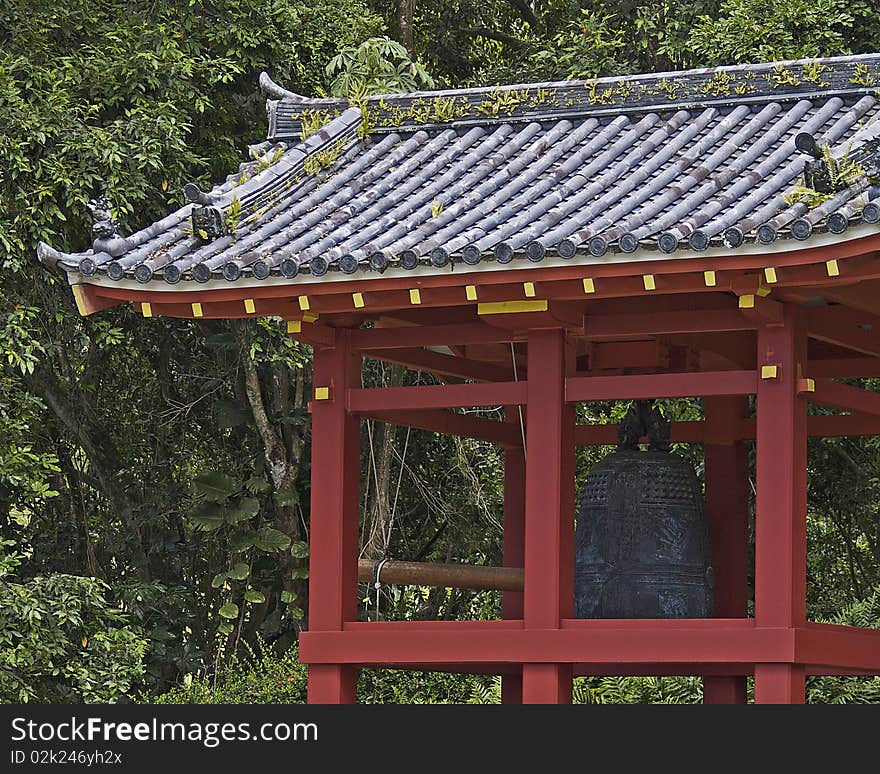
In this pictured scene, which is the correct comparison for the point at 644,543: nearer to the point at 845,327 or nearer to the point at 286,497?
the point at 845,327

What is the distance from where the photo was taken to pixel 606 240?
20.5ft

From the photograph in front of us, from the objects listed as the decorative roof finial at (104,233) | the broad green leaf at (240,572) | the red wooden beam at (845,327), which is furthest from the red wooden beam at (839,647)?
the broad green leaf at (240,572)

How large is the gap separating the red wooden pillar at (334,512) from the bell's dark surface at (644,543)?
1.07 m

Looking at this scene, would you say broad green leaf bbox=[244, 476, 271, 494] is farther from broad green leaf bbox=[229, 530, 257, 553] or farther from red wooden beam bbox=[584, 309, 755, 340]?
red wooden beam bbox=[584, 309, 755, 340]

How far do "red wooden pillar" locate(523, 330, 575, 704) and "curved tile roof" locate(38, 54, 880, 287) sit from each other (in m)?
0.61

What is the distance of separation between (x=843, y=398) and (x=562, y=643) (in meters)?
1.59

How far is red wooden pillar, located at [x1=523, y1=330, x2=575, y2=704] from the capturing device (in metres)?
6.71

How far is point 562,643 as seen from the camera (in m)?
6.65

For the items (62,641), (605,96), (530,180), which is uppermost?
(605,96)

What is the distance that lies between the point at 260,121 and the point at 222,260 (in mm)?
5574

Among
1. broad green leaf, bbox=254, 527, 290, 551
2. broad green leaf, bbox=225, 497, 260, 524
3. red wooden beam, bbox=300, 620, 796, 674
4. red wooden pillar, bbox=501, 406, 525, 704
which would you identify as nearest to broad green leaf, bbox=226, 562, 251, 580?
broad green leaf, bbox=254, 527, 290, 551

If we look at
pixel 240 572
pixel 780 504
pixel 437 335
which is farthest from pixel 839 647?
pixel 240 572

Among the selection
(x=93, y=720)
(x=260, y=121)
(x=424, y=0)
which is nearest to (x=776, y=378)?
(x=93, y=720)

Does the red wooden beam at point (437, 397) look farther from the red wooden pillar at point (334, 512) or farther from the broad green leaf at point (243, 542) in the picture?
the broad green leaf at point (243, 542)
